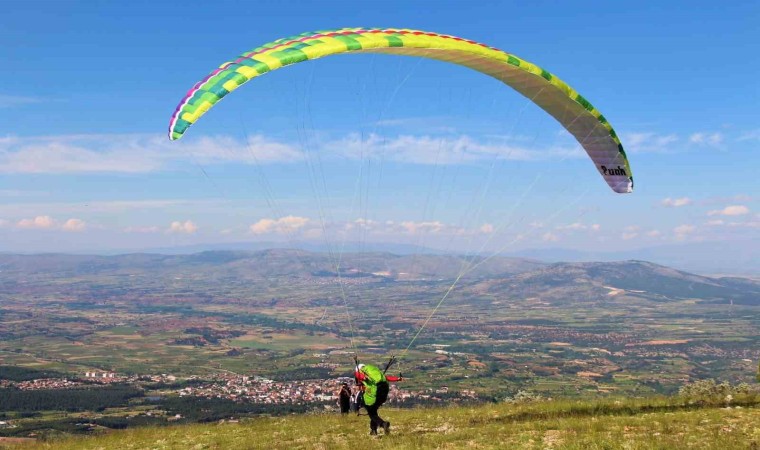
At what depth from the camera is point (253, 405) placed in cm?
6359

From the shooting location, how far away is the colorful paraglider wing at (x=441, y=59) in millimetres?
12414

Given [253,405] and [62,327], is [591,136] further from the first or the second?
[62,327]

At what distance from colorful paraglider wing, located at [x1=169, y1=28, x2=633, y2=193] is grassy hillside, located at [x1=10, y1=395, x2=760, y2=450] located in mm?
6954

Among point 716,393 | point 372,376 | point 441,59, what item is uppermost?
point 441,59

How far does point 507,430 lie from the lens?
12859 millimetres

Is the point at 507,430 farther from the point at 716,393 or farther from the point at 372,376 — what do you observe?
the point at 716,393

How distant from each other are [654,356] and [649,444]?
12049cm

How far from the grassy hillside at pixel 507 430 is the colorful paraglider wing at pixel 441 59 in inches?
274

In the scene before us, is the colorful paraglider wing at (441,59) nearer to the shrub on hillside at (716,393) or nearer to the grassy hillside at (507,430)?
the shrub on hillside at (716,393)

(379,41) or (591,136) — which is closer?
(379,41)

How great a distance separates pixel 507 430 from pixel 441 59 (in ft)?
32.0

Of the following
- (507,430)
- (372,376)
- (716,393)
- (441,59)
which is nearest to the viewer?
(507,430)

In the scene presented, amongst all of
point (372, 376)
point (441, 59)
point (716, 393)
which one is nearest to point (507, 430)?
point (372, 376)

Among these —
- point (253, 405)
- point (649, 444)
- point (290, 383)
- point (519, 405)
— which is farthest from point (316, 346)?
point (649, 444)
